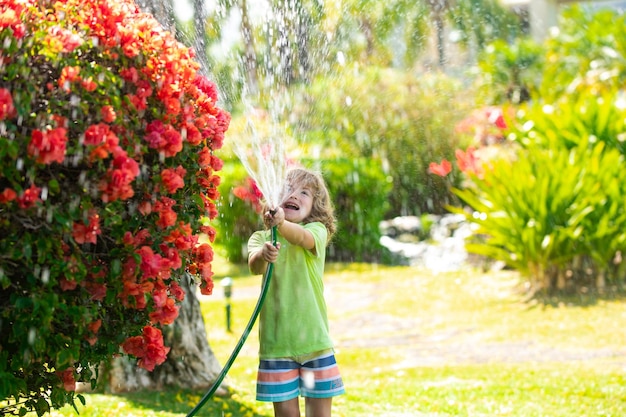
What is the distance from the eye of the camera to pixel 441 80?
15.4 m

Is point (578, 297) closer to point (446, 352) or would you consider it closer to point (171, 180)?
point (446, 352)

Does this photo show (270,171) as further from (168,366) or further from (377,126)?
(377,126)

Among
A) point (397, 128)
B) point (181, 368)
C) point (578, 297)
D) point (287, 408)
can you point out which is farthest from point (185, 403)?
point (397, 128)

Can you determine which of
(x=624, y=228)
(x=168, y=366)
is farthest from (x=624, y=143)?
(x=168, y=366)

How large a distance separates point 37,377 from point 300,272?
1034 millimetres

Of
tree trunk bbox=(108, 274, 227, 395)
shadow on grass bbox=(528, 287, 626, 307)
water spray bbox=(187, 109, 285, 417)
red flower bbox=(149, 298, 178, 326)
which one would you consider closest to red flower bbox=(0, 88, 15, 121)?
red flower bbox=(149, 298, 178, 326)

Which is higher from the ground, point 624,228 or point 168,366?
point 624,228

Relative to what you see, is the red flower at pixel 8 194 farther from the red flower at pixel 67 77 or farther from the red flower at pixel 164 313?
the red flower at pixel 164 313

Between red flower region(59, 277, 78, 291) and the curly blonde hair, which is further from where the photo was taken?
the curly blonde hair

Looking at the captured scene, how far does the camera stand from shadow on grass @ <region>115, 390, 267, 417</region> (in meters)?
4.67

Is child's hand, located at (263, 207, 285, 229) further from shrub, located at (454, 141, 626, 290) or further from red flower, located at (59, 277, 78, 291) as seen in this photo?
shrub, located at (454, 141, 626, 290)

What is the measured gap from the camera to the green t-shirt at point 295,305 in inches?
131

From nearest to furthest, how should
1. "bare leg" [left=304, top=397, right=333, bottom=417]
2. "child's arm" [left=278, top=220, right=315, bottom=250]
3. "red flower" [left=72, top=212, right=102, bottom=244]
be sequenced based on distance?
"red flower" [left=72, top=212, right=102, bottom=244]
"child's arm" [left=278, top=220, right=315, bottom=250]
"bare leg" [left=304, top=397, right=333, bottom=417]

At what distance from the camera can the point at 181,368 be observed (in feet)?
16.5
